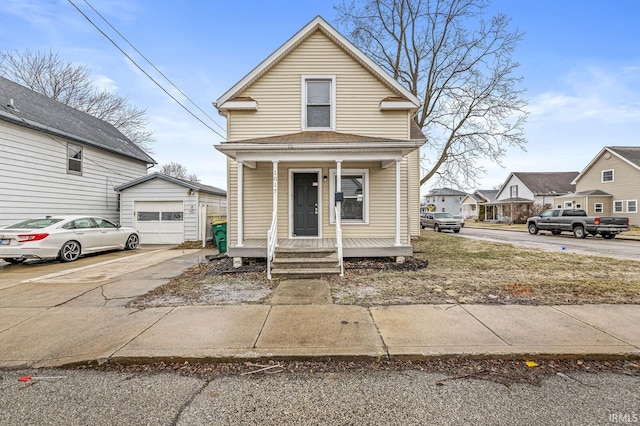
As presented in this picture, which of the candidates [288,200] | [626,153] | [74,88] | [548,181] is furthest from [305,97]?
[548,181]

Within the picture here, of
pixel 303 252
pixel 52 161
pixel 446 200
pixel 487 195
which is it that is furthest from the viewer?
pixel 446 200

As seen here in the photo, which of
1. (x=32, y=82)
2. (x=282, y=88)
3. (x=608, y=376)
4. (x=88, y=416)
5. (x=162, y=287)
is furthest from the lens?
(x=32, y=82)

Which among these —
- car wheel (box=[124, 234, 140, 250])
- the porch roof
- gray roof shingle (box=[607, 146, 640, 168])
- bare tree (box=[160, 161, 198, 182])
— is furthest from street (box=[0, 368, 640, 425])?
bare tree (box=[160, 161, 198, 182])

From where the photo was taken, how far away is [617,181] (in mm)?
23688

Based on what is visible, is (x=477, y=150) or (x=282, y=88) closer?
(x=282, y=88)

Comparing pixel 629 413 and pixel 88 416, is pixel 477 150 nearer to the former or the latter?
pixel 629 413

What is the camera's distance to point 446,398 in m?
2.42

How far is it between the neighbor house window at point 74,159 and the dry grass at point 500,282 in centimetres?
1239

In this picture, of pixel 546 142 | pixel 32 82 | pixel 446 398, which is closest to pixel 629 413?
pixel 446 398

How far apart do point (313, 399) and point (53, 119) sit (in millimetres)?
15043

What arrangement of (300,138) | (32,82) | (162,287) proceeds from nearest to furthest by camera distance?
(162,287) → (300,138) → (32,82)

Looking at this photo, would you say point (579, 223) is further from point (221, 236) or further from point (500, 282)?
point (221, 236)

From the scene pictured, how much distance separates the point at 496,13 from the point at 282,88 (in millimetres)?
17148

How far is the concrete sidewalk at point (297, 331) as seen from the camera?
308 cm
